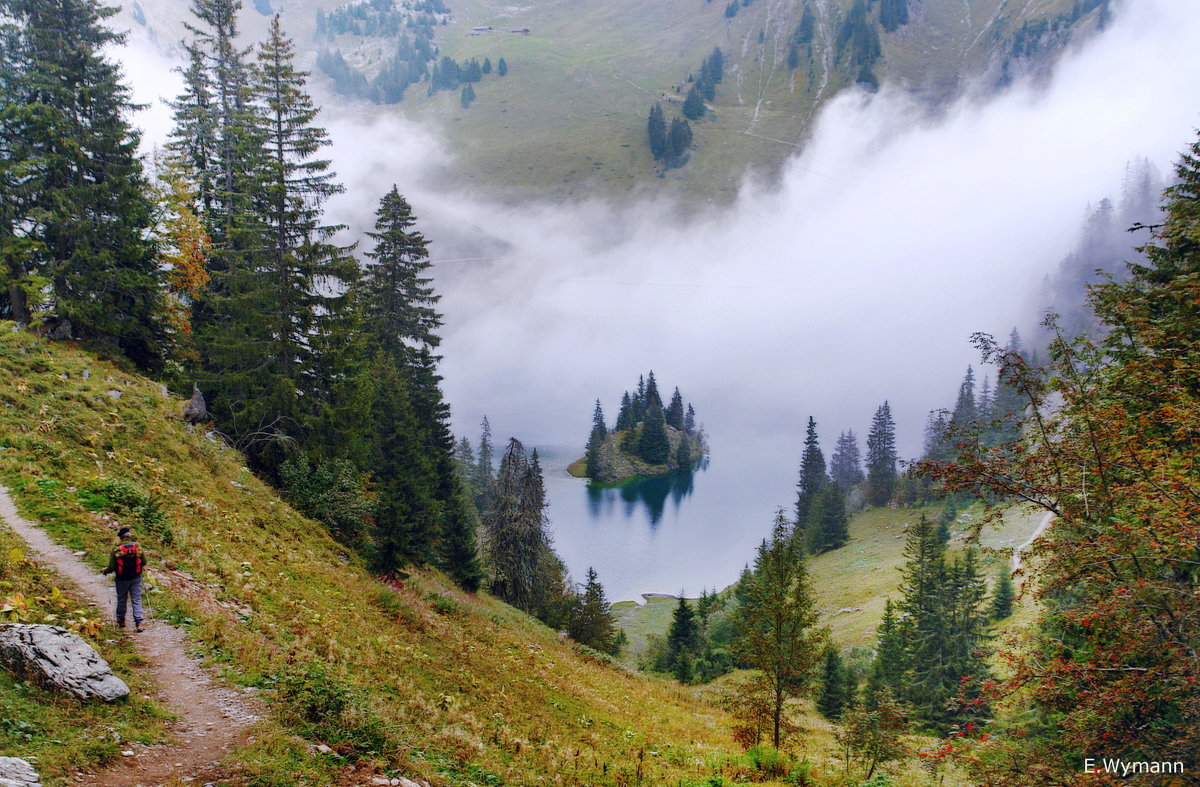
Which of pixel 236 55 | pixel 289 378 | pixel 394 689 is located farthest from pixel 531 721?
pixel 236 55

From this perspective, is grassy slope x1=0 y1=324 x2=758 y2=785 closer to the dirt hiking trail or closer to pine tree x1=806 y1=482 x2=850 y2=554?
the dirt hiking trail

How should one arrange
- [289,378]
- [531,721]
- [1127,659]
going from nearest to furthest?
[1127,659] → [531,721] → [289,378]

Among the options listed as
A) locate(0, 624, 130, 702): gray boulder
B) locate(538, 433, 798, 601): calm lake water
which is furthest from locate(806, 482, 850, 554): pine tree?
locate(0, 624, 130, 702): gray boulder

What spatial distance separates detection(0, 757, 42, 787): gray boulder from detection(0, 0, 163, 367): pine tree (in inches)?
990

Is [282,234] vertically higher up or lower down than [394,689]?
higher up

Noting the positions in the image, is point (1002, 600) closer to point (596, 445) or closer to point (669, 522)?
point (669, 522)

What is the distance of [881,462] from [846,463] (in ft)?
93.4

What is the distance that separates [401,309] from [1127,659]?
122ft

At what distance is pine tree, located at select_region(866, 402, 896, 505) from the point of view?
109250 mm

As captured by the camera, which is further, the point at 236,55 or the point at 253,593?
the point at 236,55

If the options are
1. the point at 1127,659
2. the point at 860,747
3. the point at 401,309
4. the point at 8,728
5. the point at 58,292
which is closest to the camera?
the point at 8,728

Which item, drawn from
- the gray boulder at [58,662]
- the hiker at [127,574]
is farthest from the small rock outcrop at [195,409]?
the gray boulder at [58,662]

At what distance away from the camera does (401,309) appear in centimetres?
3812

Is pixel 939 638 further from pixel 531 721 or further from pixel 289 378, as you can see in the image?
pixel 289 378
